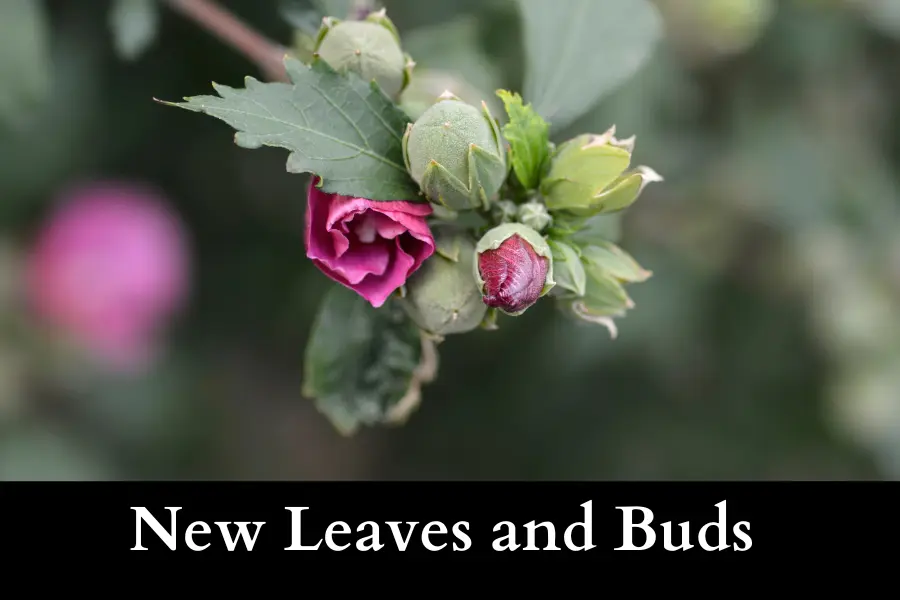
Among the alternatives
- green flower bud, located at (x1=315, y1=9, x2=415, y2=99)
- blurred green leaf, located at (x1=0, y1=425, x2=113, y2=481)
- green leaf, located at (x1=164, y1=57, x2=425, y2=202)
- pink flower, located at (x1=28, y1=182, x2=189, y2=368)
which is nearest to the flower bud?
green leaf, located at (x1=164, y1=57, x2=425, y2=202)

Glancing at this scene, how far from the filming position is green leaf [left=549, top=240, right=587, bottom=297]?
923mm

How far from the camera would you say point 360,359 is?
1093 millimetres

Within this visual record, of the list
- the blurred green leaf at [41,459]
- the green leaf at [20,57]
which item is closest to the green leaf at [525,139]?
the green leaf at [20,57]

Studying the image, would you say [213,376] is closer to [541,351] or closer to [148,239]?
[148,239]

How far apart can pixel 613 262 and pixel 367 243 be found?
10.7 inches

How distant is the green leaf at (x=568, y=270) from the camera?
36.3 inches

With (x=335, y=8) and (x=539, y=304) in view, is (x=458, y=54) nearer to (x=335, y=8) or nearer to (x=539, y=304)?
(x=335, y=8)

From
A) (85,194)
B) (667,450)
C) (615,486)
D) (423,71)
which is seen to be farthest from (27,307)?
(667,450)

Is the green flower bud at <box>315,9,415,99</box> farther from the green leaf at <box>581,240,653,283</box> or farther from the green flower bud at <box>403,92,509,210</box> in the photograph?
the green leaf at <box>581,240,653,283</box>

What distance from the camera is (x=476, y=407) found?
2391mm

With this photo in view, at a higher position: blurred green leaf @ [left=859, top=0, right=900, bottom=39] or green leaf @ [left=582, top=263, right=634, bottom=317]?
blurred green leaf @ [left=859, top=0, right=900, bottom=39]

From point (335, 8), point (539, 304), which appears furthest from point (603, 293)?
point (539, 304)

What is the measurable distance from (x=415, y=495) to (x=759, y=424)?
1.19 m

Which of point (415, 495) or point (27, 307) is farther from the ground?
point (27, 307)
